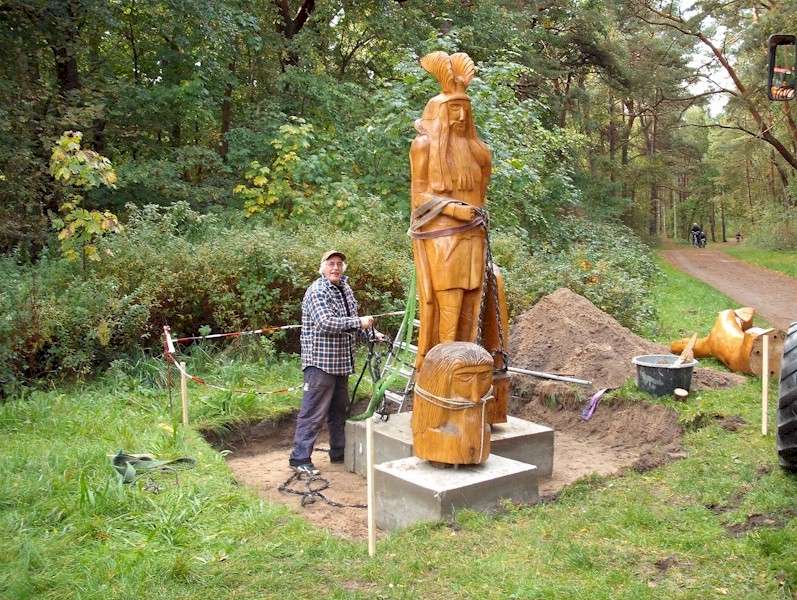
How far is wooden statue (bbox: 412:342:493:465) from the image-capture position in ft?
17.7

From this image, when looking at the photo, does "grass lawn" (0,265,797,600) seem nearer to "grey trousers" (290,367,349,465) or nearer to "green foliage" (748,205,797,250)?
"grey trousers" (290,367,349,465)

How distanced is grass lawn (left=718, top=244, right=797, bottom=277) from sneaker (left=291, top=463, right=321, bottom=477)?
19200 millimetres

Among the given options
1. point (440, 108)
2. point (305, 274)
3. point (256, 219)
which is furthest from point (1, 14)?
point (440, 108)

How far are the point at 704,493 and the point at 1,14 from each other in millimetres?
10940

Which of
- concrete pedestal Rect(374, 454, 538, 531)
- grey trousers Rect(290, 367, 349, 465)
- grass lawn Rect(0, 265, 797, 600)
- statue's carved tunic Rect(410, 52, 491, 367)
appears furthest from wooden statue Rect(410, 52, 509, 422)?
grass lawn Rect(0, 265, 797, 600)

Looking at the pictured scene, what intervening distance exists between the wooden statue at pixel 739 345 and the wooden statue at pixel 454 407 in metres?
4.31

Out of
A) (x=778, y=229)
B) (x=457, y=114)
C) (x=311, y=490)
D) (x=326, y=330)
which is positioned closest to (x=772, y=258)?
(x=778, y=229)

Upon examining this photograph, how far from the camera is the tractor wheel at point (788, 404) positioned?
4.71m

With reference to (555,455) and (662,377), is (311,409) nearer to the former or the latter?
(555,455)

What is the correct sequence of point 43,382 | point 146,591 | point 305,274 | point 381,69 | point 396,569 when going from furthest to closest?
point 381,69
point 305,274
point 43,382
point 396,569
point 146,591

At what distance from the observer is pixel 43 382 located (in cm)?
803

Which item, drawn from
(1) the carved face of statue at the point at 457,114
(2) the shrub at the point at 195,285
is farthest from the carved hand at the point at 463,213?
(2) the shrub at the point at 195,285

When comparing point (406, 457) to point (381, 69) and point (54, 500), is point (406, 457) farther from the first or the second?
point (381, 69)

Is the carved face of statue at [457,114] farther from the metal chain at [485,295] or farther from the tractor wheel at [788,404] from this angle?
the tractor wheel at [788,404]
